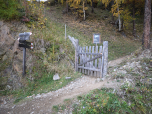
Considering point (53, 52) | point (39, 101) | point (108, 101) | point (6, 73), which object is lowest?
point (39, 101)

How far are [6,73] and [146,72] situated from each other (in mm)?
7096

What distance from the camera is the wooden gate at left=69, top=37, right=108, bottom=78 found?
5531 mm

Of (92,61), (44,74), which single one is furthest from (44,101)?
(92,61)

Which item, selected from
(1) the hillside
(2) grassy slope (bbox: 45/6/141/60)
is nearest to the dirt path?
(1) the hillside

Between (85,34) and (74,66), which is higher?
(85,34)

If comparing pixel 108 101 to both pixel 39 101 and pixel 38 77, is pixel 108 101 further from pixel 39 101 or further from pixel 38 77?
pixel 38 77

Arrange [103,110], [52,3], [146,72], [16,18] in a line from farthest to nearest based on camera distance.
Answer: [52,3] < [16,18] < [146,72] < [103,110]

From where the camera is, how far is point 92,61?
617cm

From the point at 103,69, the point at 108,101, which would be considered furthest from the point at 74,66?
the point at 108,101

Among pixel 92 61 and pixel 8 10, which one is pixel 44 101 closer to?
pixel 92 61

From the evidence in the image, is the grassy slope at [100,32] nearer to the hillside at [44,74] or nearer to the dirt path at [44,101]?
the hillside at [44,74]

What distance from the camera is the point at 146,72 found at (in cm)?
500

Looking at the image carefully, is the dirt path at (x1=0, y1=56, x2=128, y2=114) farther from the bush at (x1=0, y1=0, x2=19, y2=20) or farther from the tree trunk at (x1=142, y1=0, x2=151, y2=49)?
the bush at (x1=0, y1=0, x2=19, y2=20)

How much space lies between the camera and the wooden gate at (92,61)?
5.53m
